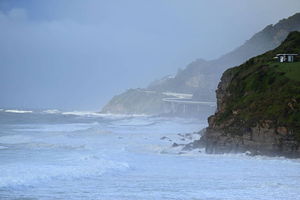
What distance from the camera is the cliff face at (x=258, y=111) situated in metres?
39.2

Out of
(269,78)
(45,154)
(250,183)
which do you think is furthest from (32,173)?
(269,78)

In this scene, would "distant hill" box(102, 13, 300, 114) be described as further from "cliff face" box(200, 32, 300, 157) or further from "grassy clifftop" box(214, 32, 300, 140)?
"cliff face" box(200, 32, 300, 157)

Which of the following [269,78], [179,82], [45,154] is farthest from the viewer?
[179,82]

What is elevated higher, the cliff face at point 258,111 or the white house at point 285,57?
the white house at point 285,57

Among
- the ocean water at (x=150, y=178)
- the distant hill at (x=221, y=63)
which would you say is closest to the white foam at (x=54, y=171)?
the ocean water at (x=150, y=178)

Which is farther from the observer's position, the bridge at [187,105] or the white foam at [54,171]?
the bridge at [187,105]

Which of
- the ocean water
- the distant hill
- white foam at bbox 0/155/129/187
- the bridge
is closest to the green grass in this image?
the ocean water

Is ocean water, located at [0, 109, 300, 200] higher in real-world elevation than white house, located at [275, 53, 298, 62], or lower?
lower

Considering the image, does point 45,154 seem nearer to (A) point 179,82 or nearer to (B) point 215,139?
(B) point 215,139

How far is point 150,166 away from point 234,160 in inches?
267

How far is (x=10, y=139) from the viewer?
57.2 meters

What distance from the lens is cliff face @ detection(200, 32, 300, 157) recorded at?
39188mm

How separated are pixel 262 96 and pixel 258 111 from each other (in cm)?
304

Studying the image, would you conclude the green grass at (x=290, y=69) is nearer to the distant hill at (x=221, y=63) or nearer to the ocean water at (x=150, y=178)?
the ocean water at (x=150, y=178)
